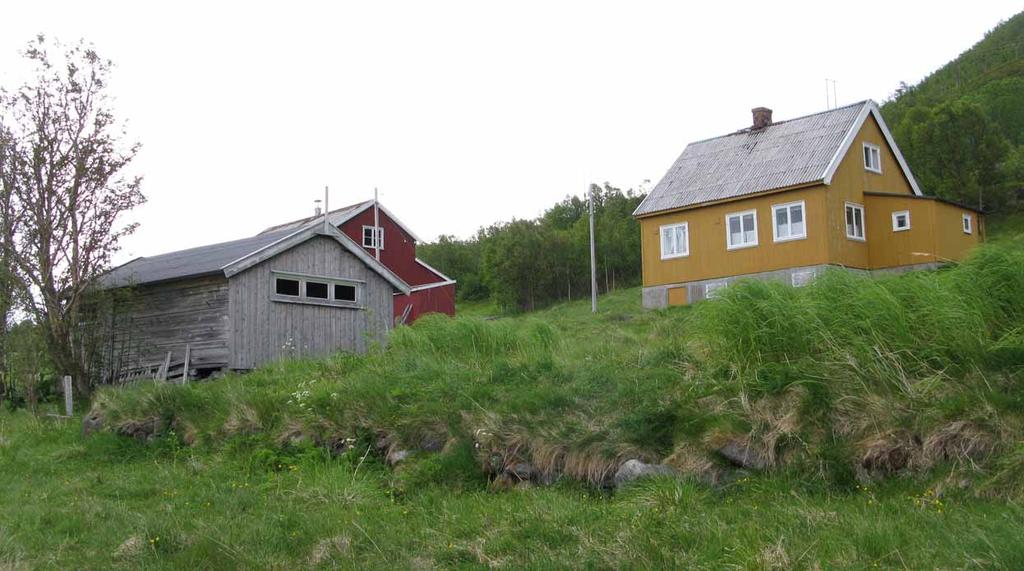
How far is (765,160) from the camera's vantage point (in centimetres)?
2864

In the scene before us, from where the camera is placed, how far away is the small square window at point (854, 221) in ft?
89.4

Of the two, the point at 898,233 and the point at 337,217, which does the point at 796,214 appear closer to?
the point at 898,233

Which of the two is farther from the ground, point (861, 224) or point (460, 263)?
point (460, 263)

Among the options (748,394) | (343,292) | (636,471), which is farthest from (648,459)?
(343,292)

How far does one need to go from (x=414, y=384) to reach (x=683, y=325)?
3.56 metres

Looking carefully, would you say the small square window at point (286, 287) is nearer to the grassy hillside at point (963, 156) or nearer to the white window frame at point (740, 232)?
the white window frame at point (740, 232)

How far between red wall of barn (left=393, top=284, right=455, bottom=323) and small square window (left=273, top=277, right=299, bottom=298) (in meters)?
16.6

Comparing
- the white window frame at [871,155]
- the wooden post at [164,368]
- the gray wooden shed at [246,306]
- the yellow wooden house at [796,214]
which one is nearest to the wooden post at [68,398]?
the wooden post at [164,368]

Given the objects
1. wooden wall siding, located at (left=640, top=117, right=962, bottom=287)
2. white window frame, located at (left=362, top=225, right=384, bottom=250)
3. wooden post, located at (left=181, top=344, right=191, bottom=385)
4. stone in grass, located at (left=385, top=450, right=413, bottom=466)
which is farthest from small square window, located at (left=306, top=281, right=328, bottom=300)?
white window frame, located at (left=362, top=225, right=384, bottom=250)

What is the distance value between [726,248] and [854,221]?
158 inches

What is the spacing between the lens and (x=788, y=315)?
912 centimetres

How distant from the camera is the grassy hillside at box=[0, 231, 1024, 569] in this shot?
6375 mm

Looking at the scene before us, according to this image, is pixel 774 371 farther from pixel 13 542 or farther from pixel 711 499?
pixel 13 542

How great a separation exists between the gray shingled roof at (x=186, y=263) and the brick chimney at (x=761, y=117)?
17.0 metres
